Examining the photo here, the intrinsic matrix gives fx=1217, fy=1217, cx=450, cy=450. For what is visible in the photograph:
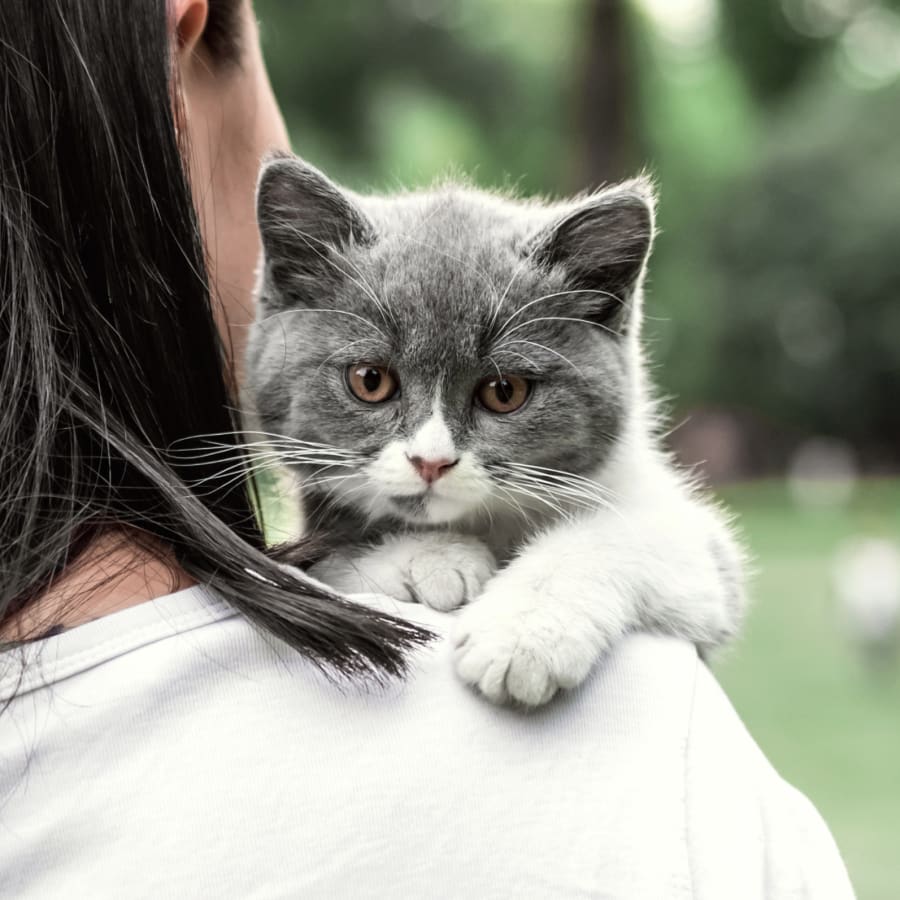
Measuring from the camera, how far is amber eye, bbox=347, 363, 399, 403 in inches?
52.7

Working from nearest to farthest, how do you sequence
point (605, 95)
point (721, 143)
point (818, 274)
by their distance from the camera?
point (605, 95) < point (721, 143) < point (818, 274)

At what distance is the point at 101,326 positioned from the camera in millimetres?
920

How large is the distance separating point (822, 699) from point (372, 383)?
16.8 feet

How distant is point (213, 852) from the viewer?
30.0 inches

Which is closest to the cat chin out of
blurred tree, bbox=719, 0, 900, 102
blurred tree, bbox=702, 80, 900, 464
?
blurred tree, bbox=702, 80, 900, 464

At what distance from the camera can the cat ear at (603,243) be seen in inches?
53.5

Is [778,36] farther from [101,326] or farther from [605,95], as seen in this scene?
[101,326]

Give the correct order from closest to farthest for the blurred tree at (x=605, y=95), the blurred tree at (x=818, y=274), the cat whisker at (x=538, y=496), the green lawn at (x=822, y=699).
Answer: the cat whisker at (x=538, y=496)
the green lawn at (x=822, y=699)
the blurred tree at (x=605, y=95)
the blurred tree at (x=818, y=274)

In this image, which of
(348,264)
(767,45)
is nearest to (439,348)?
(348,264)

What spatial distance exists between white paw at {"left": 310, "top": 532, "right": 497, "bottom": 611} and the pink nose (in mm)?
65

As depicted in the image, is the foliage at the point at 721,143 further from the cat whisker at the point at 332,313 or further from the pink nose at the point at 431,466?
the pink nose at the point at 431,466

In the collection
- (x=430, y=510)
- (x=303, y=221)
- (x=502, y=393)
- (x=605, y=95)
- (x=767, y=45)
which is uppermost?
(x=303, y=221)

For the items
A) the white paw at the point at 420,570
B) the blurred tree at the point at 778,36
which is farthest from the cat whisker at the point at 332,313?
the blurred tree at the point at 778,36

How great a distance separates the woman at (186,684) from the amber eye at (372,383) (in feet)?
1.13
